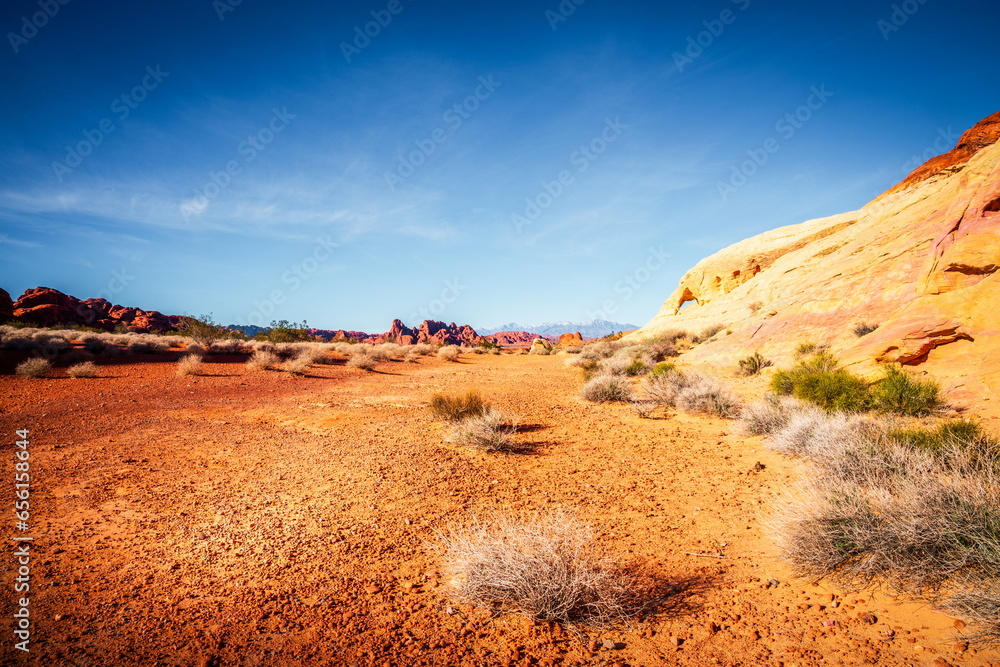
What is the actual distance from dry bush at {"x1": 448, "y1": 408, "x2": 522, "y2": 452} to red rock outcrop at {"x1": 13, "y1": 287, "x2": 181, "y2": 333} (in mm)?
39479

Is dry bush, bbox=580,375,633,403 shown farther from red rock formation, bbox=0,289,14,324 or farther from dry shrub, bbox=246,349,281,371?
red rock formation, bbox=0,289,14,324

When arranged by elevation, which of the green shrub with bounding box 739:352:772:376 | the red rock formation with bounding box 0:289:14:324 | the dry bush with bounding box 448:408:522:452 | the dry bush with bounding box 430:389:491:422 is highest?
the red rock formation with bounding box 0:289:14:324

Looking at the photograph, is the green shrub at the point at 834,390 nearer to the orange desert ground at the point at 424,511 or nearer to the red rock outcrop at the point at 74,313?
the orange desert ground at the point at 424,511

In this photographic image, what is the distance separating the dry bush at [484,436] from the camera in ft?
23.2

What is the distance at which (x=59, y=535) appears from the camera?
4.06 metres

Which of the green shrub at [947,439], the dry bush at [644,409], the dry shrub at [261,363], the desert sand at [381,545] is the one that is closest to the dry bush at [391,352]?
the dry shrub at [261,363]

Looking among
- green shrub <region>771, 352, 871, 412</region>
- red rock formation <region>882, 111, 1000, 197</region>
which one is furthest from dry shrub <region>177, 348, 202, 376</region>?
red rock formation <region>882, 111, 1000, 197</region>

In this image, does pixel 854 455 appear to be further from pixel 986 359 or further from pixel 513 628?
pixel 986 359

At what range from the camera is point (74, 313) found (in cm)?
4431

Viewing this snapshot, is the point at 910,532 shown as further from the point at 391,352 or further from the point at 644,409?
the point at 391,352

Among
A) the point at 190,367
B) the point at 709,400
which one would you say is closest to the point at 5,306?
the point at 190,367

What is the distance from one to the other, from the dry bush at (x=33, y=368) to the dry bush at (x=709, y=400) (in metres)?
19.2

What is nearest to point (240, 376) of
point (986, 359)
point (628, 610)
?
point (628, 610)

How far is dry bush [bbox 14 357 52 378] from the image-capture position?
12969mm
